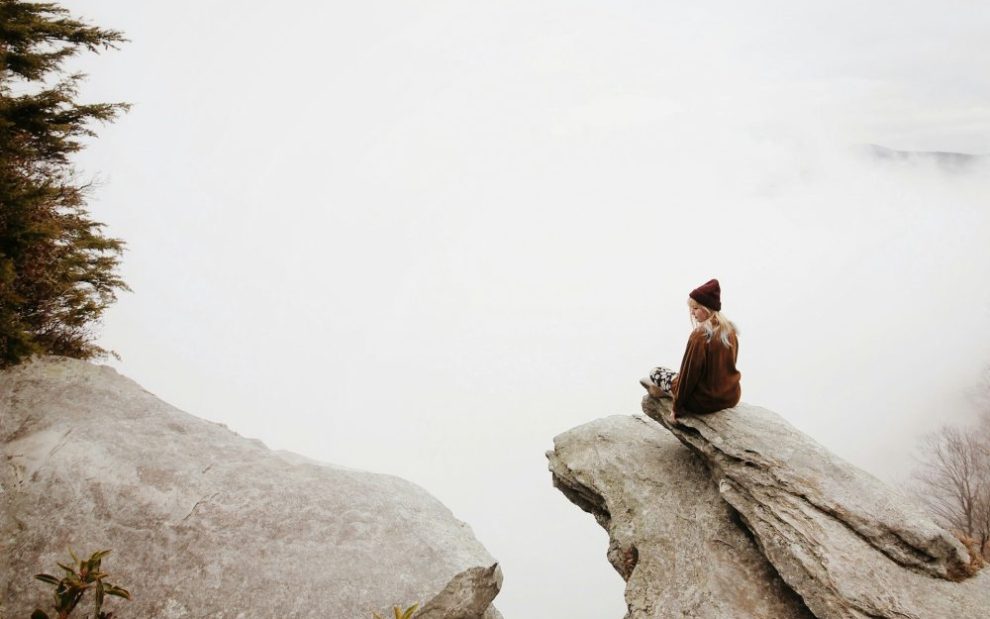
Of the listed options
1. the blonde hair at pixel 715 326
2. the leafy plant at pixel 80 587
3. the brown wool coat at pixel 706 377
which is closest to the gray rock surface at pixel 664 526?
the brown wool coat at pixel 706 377

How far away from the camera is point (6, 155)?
1238cm

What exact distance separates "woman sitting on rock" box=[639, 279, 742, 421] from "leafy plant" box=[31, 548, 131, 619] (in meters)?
11.9

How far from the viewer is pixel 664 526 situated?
12945 millimetres

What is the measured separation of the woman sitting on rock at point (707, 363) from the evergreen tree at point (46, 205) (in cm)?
1498

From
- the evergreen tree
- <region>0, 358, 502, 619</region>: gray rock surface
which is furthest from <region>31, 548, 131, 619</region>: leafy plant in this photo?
the evergreen tree

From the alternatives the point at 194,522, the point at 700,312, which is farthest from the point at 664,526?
the point at 194,522

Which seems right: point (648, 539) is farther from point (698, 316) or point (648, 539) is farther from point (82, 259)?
point (82, 259)

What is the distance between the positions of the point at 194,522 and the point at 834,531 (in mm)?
13493

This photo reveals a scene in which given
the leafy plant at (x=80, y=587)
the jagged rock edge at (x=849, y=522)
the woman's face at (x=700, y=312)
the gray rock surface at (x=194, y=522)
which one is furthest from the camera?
the woman's face at (x=700, y=312)

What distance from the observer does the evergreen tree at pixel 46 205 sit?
12.0 m

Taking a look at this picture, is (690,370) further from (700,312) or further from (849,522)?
(849,522)

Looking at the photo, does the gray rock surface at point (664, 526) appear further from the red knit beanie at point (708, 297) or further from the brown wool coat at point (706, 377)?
the red knit beanie at point (708, 297)

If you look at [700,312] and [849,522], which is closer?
[849,522]

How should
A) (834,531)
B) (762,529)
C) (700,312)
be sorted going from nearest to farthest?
(834,531), (762,529), (700,312)
